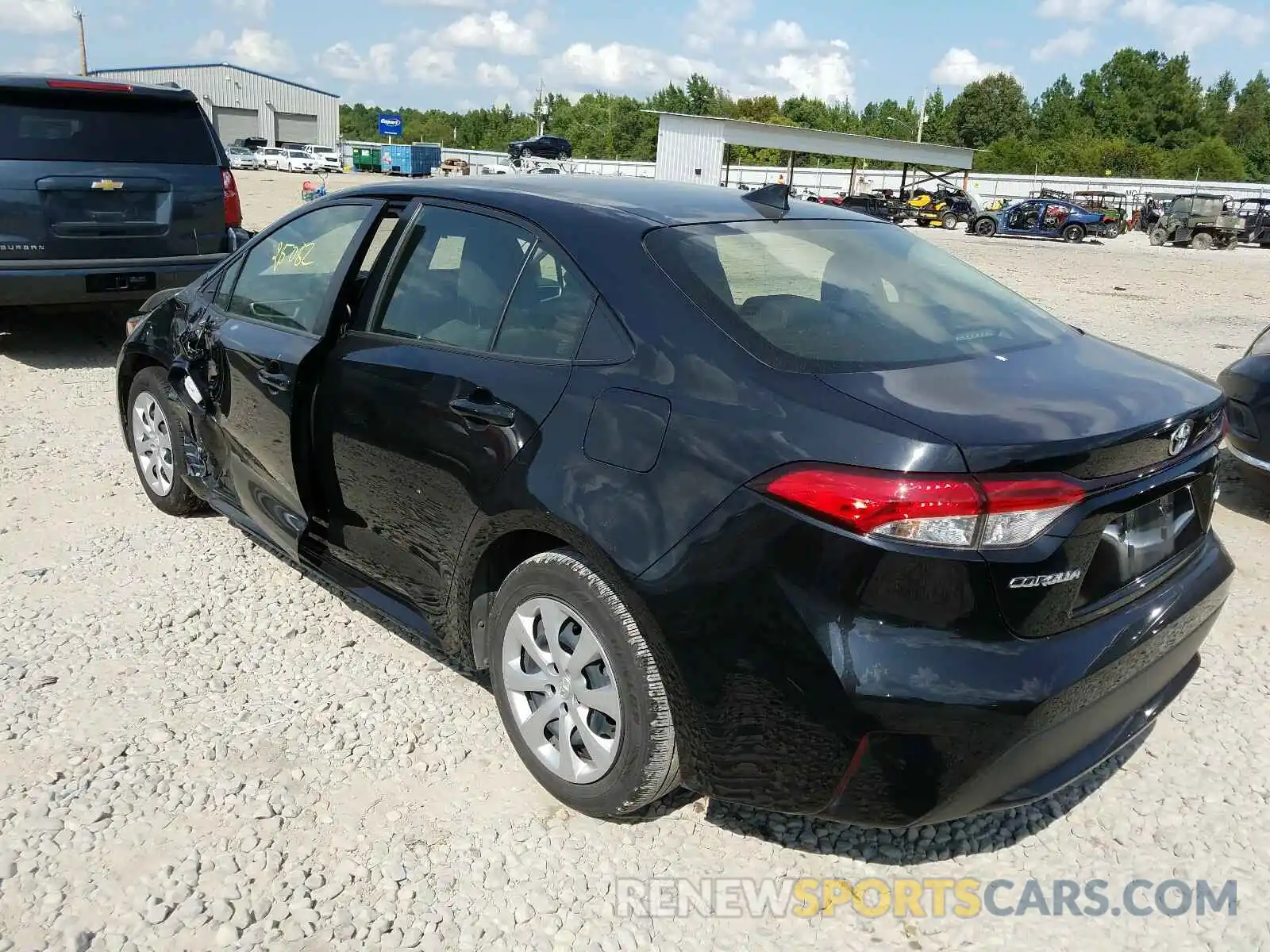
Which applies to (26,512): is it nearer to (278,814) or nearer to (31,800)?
(31,800)

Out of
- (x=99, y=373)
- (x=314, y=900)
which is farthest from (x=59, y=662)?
(x=99, y=373)

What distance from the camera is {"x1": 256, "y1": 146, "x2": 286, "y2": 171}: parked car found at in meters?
58.6

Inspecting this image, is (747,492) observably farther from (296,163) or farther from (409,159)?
(409,159)

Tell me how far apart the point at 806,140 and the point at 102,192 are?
35673 mm

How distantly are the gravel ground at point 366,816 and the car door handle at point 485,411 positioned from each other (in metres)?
1.06

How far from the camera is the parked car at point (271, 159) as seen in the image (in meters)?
58.6

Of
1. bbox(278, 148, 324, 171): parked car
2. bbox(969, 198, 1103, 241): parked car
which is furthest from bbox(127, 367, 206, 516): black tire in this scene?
bbox(278, 148, 324, 171): parked car

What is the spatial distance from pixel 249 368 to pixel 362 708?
4.56 ft

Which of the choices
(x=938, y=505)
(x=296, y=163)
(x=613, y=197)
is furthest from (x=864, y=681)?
(x=296, y=163)

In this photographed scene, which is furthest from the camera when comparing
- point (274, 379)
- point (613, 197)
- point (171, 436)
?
point (171, 436)

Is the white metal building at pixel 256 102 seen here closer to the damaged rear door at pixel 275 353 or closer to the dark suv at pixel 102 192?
the dark suv at pixel 102 192

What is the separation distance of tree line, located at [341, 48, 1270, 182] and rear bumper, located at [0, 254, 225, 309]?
69.9 metres

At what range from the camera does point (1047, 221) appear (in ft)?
113

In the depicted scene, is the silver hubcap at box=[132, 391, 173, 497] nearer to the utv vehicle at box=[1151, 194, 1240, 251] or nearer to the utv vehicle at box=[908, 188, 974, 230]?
the utv vehicle at box=[1151, 194, 1240, 251]
